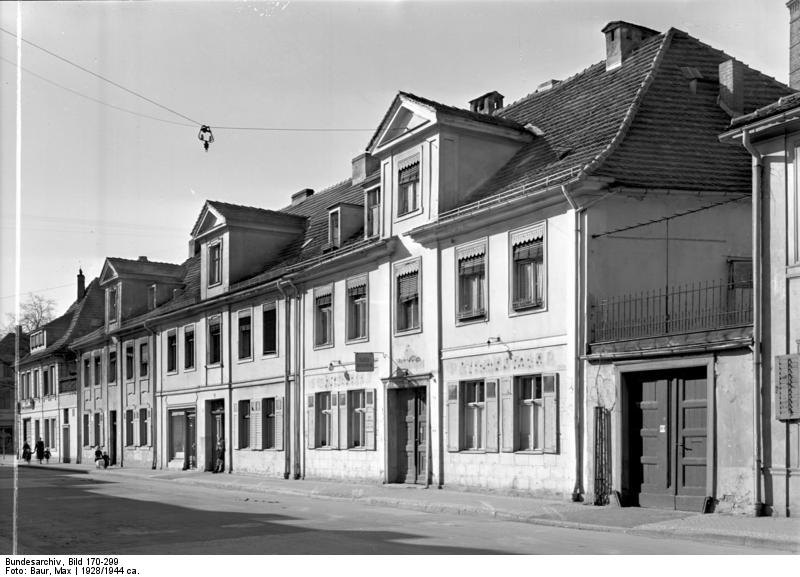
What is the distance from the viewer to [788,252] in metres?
14.9

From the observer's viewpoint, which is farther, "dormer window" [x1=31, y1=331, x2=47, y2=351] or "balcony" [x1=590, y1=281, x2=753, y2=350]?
"dormer window" [x1=31, y1=331, x2=47, y2=351]

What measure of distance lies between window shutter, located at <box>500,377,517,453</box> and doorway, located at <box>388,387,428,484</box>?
11.0ft

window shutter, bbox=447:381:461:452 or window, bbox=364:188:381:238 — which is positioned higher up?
window, bbox=364:188:381:238

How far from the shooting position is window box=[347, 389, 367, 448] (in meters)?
26.9

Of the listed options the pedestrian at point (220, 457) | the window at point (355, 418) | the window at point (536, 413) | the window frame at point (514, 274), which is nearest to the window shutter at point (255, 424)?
the pedestrian at point (220, 457)

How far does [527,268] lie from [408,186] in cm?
535

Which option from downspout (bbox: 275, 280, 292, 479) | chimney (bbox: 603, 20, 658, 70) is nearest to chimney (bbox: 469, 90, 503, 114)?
chimney (bbox: 603, 20, 658, 70)

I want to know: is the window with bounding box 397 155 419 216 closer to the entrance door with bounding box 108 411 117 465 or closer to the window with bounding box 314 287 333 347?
the window with bounding box 314 287 333 347

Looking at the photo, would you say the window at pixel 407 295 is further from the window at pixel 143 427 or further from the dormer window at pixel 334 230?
the window at pixel 143 427

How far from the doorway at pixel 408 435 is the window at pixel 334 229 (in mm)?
6056

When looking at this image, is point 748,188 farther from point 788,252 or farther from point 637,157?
point 788,252

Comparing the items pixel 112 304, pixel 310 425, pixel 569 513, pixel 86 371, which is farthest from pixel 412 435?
pixel 86 371

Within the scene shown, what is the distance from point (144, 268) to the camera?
45656 mm

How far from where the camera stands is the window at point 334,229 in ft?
97.1
